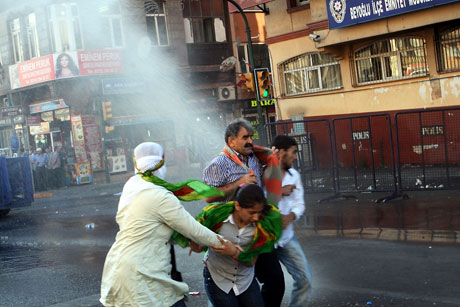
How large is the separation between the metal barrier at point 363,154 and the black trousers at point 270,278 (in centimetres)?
765

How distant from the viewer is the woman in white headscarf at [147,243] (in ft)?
12.7

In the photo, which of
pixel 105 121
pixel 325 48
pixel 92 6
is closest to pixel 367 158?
pixel 325 48

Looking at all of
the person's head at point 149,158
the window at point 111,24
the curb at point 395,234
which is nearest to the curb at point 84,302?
the person's head at point 149,158

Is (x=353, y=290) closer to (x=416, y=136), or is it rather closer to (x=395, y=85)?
(x=416, y=136)

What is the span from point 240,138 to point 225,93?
2536cm

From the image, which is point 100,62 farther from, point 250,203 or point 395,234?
point 250,203

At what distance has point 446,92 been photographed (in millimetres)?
15938

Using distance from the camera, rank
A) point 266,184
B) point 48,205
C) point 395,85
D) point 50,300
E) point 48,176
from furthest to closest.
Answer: point 48,176 → point 48,205 → point 395,85 → point 50,300 → point 266,184

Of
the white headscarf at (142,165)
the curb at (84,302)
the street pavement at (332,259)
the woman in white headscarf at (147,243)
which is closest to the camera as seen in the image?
the woman in white headscarf at (147,243)

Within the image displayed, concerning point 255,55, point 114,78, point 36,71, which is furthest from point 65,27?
point 255,55

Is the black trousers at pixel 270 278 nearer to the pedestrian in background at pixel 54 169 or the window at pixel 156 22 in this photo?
the pedestrian in background at pixel 54 169

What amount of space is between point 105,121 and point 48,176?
3120 mm

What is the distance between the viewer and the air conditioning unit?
98.2 ft

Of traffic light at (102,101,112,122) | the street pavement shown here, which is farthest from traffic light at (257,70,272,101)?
traffic light at (102,101,112,122)
